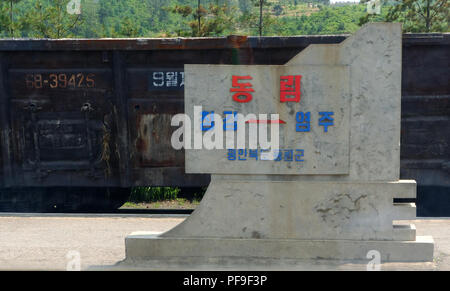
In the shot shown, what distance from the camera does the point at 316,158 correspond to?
5312mm

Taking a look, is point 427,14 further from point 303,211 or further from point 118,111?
point 303,211

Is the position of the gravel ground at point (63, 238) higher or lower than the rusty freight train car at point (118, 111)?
lower

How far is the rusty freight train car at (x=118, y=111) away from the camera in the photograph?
7.71 m

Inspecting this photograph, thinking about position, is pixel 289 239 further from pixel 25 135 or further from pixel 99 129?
pixel 25 135

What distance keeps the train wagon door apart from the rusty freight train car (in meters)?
0.02

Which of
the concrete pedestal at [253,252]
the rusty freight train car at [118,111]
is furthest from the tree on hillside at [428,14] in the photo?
the concrete pedestal at [253,252]

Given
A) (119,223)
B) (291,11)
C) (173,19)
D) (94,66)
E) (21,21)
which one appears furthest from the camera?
(291,11)

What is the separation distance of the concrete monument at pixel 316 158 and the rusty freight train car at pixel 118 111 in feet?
8.29

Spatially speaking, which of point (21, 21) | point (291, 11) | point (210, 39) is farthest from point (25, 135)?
point (291, 11)

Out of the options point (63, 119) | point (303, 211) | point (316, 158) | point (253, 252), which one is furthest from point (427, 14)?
point (253, 252)

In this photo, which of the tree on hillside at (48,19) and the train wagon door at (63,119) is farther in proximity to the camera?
the tree on hillside at (48,19)

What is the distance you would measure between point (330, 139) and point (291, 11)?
5666 centimetres

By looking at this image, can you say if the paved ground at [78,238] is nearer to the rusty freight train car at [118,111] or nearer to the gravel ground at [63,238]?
the gravel ground at [63,238]

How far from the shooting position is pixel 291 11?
195 feet
